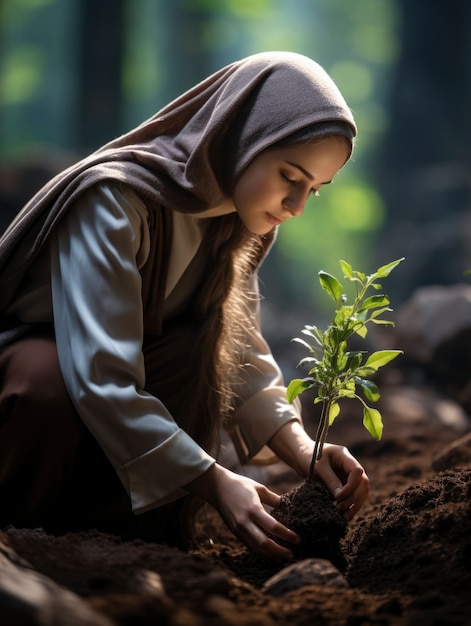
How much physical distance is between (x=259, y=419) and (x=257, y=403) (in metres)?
0.05

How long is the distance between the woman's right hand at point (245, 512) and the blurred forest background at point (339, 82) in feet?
14.4

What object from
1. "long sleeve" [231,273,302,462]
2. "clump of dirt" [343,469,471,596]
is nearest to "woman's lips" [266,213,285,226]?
"long sleeve" [231,273,302,462]

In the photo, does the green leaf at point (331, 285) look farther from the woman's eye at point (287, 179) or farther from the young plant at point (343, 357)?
the woman's eye at point (287, 179)

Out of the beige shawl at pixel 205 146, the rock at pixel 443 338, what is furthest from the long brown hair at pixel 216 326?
the rock at pixel 443 338

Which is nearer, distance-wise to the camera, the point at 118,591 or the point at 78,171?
the point at 118,591

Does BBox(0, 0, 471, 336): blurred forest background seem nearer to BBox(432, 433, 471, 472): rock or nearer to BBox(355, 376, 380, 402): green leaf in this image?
BBox(432, 433, 471, 472): rock

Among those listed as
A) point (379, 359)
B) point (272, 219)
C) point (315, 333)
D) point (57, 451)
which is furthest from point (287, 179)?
point (57, 451)

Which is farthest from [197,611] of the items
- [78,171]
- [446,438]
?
[446,438]

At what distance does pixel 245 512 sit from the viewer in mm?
1865

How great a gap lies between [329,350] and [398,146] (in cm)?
1041

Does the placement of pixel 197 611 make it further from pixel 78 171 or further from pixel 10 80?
pixel 10 80

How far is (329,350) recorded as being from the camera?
201 cm

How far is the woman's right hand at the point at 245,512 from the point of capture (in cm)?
186

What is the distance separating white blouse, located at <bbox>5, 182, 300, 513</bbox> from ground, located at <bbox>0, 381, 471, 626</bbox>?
0.64 feet
